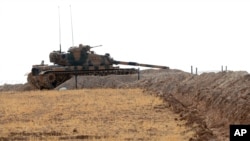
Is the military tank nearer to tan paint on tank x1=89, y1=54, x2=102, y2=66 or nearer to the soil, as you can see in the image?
tan paint on tank x1=89, y1=54, x2=102, y2=66

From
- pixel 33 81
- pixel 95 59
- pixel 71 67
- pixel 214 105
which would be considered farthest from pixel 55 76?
pixel 214 105

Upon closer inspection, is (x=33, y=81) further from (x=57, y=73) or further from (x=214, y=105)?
(x=214, y=105)

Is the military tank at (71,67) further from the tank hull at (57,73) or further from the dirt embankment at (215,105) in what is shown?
the dirt embankment at (215,105)

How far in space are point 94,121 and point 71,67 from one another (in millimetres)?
31941

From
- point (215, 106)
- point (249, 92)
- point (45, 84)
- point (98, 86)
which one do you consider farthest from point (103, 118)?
point (45, 84)

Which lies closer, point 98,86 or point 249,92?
point 249,92

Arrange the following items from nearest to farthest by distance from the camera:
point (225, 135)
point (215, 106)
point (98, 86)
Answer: point (225, 135) → point (215, 106) → point (98, 86)

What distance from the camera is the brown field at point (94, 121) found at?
58.9ft

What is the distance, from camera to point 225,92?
23547 millimetres

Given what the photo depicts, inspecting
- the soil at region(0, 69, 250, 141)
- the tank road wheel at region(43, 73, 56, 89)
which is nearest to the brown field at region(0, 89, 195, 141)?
the soil at region(0, 69, 250, 141)

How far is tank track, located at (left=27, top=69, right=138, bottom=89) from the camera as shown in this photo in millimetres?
51594

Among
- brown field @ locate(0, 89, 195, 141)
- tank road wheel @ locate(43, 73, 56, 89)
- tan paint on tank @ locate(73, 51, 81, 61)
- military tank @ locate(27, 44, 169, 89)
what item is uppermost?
tan paint on tank @ locate(73, 51, 81, 61)

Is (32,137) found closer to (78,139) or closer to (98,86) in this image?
(78,139)

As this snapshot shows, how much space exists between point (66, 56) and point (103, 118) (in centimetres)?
3295
